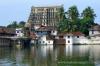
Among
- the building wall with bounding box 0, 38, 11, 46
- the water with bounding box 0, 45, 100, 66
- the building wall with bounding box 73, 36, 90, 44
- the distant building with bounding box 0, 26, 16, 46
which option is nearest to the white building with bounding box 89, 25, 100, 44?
the building wall with bounding box 73, 36, 90, 44

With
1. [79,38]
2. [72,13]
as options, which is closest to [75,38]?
[79,38]

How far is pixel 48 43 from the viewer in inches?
3996

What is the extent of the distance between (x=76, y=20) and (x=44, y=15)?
25.5 meters

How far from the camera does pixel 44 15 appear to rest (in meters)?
133

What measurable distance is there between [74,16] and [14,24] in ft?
110

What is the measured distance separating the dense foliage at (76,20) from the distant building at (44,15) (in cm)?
1637

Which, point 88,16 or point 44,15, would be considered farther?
point 44,15

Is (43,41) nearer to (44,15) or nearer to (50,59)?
(44,15)

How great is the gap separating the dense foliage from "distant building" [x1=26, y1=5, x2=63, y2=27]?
53.7 feet

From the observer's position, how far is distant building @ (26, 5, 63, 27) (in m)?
130

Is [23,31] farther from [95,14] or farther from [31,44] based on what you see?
[95,14]

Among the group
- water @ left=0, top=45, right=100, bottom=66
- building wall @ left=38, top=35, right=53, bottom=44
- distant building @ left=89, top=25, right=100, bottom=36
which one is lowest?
→ water @ left=0, top=45, right=100, bottom=66

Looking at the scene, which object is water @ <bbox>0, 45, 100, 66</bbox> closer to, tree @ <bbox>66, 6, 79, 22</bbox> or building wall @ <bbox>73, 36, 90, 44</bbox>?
building wall @ <bbox>73, 36, 90, 44</bbox>

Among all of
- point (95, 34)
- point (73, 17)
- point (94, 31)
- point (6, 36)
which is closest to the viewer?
point (6, 36)
